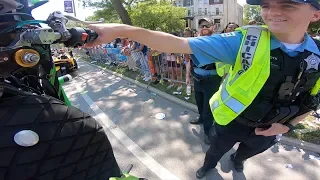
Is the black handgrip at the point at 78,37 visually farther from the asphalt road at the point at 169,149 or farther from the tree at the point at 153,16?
the tree at the point at 153,16

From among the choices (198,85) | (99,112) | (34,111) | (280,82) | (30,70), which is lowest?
(99,112)

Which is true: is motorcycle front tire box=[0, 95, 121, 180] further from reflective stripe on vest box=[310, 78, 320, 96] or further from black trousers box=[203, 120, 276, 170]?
reflective stripe on vest box=[310, 78, 320, 96]

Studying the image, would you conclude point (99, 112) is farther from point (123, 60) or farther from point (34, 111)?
point (123, 60)

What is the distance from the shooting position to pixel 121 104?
650cm

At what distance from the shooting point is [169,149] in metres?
3.95

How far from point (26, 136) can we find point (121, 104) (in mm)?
5674

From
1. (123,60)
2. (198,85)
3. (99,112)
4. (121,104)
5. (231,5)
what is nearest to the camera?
(198,85)

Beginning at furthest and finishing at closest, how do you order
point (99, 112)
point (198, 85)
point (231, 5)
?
point (231, 5) → point (99, 112) → point (198, 85)

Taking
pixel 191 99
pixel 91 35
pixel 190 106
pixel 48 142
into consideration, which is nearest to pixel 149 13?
pixel 191 99

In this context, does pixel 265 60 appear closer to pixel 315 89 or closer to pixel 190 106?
pixel 315 89

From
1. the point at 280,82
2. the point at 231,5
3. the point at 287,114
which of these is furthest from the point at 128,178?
the point at 231,5

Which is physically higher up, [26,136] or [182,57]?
[26,136]

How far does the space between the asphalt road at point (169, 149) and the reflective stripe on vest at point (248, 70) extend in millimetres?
1538

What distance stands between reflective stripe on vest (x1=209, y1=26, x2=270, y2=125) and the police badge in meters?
0.32
